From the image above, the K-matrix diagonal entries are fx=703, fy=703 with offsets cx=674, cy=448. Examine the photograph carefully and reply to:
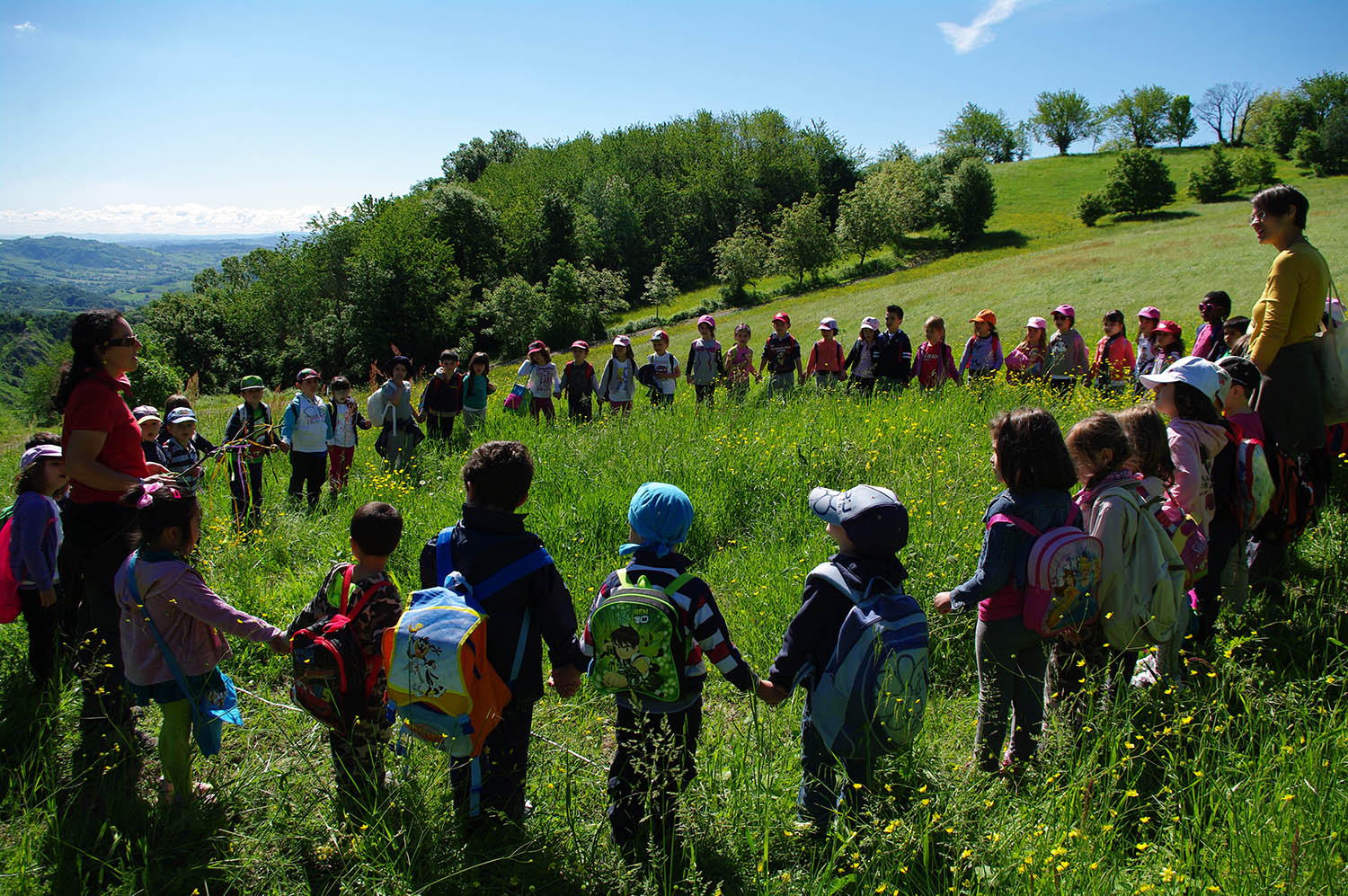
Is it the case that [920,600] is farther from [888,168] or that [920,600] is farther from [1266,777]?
[888,168]

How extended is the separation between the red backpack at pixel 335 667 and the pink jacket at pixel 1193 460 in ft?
12.4

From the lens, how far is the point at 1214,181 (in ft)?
169

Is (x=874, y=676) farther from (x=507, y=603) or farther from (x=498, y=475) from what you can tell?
(x=498, y=475)

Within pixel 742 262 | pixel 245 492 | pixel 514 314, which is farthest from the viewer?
pixel 742 262

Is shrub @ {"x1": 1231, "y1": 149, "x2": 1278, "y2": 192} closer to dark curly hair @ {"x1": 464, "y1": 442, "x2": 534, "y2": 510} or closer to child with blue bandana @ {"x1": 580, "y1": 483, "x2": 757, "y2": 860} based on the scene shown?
child with blue bandana @ {"x1": 580, "y1": 483, "x2": 757, "y2": 860}

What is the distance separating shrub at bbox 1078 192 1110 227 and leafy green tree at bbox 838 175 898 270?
13402 millimetres

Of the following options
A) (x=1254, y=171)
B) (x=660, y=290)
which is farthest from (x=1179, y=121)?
(x=660, y=290)

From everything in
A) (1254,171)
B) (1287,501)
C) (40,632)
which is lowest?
(40,632)

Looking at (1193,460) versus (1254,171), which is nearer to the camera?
(1193,460)

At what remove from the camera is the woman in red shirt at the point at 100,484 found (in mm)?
3604

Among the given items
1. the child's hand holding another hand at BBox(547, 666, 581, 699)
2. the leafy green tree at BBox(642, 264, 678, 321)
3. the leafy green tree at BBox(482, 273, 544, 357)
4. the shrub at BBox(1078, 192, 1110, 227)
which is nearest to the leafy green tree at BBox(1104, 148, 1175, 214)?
the shrub at BBox(1078, 192, 1110, 227)

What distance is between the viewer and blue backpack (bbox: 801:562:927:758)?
2463 mm

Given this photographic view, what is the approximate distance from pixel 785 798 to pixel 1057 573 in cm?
143

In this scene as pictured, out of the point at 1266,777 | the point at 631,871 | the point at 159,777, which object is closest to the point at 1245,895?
the point at 1266,777
